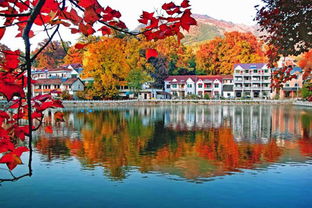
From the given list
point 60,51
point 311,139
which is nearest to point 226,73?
point 60,51

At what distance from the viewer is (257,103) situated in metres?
61.8

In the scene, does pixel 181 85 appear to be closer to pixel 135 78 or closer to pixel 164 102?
pixel 164 102

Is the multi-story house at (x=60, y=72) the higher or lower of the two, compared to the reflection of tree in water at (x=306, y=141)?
higher

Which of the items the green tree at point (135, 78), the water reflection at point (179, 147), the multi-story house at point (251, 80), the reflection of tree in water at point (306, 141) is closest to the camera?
the water reflection at point (179, 147)

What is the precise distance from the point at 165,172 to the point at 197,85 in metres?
60.3

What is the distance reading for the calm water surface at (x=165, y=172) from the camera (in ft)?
33.6

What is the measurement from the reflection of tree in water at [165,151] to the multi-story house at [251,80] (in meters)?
48.4

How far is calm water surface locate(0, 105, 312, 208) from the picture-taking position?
10.2 metres

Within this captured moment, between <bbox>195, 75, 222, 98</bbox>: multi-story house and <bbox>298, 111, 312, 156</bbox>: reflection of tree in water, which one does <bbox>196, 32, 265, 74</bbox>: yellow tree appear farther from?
<bbox>298, 111, 312, 156</bbox>: reflection of tree in water

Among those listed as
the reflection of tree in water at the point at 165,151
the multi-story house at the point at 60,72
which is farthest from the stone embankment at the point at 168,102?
the reflection of tree in water at the point at 165,151

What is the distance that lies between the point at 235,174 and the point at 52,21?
11586 mm

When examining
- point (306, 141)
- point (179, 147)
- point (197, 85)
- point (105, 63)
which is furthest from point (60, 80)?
point (306, 141)

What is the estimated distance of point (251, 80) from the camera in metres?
71.2

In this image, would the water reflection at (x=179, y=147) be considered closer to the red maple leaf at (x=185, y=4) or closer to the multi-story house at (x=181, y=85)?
the red maple leaf at (x=185, y=4)
